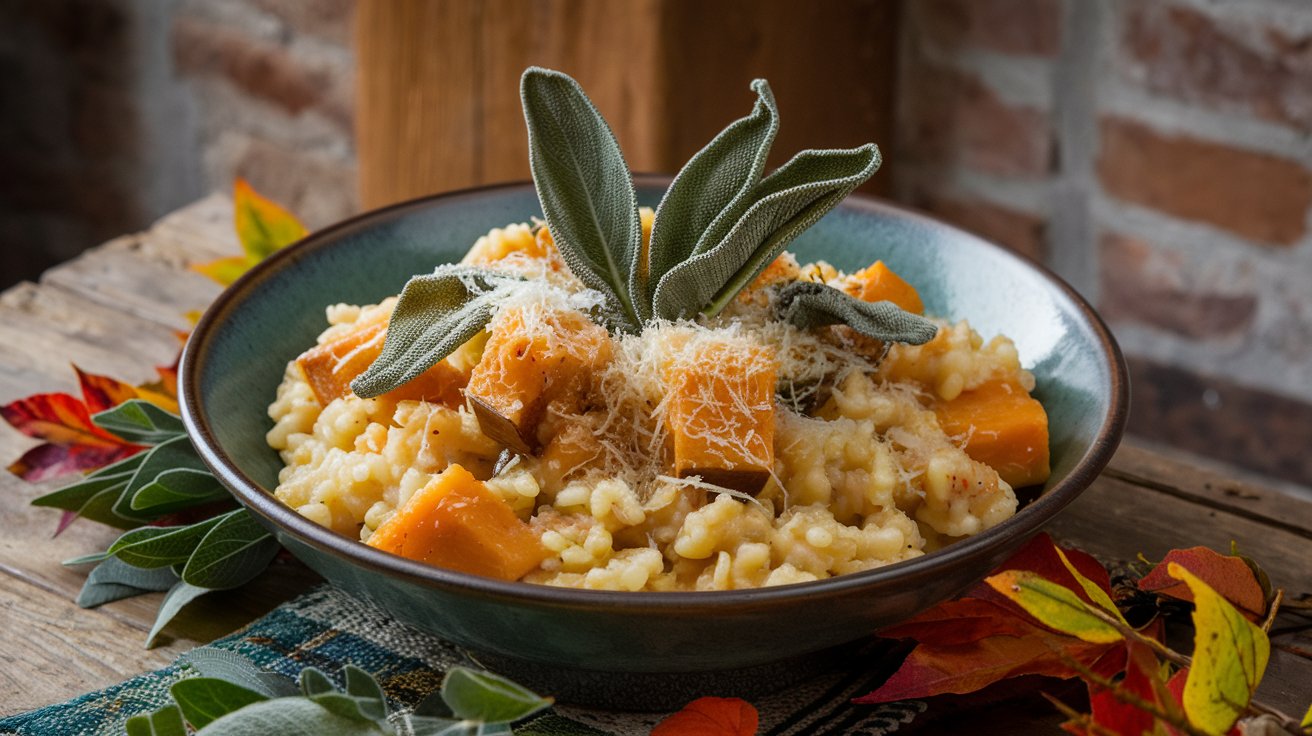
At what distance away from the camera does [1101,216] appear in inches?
119

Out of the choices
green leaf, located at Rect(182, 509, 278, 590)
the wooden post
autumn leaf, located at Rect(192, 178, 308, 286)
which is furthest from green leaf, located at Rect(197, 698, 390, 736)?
the wooden post

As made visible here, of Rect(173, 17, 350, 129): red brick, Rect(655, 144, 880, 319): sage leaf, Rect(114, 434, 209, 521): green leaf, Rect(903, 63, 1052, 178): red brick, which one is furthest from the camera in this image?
Rect(173, 17, 350, 129): red brick

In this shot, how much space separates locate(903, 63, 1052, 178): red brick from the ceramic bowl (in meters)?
1.30

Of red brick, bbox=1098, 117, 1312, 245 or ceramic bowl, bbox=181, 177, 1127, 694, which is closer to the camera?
ceramic bowl, bbox=181, 177, 1127, 694

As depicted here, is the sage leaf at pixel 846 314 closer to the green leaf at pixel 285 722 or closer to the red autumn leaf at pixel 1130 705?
the red autumn leaf at pixel 1130 705

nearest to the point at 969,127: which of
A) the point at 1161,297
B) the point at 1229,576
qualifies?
the point at 1161,297

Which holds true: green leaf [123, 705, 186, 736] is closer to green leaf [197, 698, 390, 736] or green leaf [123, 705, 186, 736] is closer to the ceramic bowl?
green leaf [197, 698, 390, 736]

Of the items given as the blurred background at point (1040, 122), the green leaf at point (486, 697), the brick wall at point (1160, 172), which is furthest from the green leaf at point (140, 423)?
the brick wall at point (1160, 172)

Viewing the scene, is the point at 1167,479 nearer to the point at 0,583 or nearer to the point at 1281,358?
the point at 1281,358

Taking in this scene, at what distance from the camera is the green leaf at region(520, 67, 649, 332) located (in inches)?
60.7

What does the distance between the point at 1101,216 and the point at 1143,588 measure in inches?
69.7

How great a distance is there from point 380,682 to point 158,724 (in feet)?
0.83

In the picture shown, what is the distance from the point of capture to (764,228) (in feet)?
4.72

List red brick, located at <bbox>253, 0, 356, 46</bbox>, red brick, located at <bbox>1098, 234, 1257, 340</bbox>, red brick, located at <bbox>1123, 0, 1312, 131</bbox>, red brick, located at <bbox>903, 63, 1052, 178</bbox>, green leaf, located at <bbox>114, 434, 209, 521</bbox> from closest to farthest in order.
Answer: green leaf, located at <bbox>114, 434, 209, 521</bbox>, red brick, located at <bbox>1123, 0, 1312, 131</bbox>, red brick, located at <bbox>1098, 234, 1257, 340</bbox>, red brick, located at <bbox>903, 63, 1052, 178</bbox>, red brick, located at <bbox>253, 0, 356, 46</bbox>
